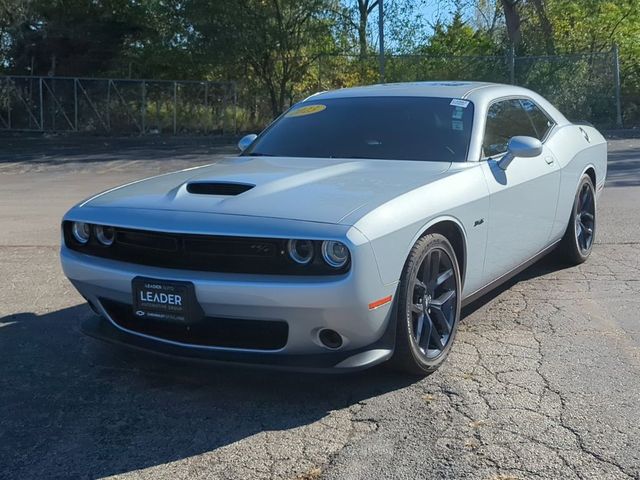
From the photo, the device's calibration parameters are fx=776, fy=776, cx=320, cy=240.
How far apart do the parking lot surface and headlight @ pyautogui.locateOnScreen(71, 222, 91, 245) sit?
0.74m

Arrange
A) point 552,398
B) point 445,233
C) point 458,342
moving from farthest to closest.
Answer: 1. point 458,342
2. point 445,233
3. point 552,398

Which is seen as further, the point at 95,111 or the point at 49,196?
the point at 95,111

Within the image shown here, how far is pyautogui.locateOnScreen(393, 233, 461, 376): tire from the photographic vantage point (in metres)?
3.83

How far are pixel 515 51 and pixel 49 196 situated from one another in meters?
15.5

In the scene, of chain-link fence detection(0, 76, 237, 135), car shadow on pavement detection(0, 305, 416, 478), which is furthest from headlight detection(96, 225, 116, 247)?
chain-link fence detection(0, 76, 237, 135)

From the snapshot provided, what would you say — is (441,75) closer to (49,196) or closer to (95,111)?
(95,111)

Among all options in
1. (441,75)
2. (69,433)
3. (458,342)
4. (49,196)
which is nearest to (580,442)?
(458,342)

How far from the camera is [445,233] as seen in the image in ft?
14.1

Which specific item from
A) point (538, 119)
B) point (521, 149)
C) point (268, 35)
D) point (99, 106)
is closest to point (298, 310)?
point (521, 149)

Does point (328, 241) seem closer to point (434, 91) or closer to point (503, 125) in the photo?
point (434, 91)

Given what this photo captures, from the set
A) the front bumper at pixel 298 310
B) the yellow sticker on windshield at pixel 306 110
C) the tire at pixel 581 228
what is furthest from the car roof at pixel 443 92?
the front bumper at pixel 298 310

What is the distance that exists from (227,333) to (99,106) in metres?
21.1

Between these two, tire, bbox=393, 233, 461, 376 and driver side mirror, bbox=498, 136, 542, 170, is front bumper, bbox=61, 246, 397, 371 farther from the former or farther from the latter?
driver side mirror, bbox=498, 136, 542, 170

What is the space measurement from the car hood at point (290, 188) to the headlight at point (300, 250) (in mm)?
113
